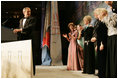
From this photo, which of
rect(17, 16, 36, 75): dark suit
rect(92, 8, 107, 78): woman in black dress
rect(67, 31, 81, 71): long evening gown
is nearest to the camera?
rect(92, 8, 107, 78): woman in black dress

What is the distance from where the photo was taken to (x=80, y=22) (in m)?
6.10

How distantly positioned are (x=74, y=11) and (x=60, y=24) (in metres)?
0.79

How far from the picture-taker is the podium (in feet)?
12.6

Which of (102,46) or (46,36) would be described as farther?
(46,36)

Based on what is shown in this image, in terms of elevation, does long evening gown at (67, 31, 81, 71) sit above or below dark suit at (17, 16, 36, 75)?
below

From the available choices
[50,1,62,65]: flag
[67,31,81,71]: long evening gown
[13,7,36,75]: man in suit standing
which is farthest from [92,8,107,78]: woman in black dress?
[50,1,62,65]: flag

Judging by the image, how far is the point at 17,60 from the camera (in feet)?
13.0

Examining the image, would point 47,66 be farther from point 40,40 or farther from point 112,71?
point 112,71

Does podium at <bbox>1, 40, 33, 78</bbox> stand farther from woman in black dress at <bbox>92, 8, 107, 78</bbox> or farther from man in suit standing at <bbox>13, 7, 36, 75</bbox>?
woman in black dress at <bbox>92, 8, 107, 78</bbox>

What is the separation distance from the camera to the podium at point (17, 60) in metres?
3.85

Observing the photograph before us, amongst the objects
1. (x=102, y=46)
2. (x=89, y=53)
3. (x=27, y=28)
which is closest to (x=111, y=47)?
(x=102, y=46)

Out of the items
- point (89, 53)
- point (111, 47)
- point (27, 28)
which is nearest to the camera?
point (111, 47)

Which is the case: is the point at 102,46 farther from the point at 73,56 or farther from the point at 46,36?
the point at 46,36

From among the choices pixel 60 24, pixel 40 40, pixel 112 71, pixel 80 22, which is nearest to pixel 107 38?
pixel 112 71
